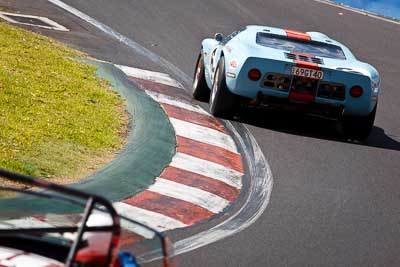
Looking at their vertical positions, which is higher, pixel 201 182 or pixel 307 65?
pixel 307 65

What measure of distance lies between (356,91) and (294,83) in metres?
0.73

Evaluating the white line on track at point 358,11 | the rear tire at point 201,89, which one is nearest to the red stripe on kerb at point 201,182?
the rear tire at point 201,89

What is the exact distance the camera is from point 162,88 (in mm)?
14805

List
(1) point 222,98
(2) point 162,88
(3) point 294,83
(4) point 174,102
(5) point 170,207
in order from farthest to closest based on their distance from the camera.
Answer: (2) point 162,88 → (4) point 174,102 → (1) point 222,98 → (3) point 294,83 → (5) point 170,207

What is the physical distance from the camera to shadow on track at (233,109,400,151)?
1352 cm

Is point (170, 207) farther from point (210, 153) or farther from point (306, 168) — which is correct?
point (306, 168)

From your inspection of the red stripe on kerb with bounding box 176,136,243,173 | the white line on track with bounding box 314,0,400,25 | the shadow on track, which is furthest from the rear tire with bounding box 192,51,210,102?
the white line on track with bounding box 314,0,400,25

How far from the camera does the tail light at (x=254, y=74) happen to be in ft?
42.5

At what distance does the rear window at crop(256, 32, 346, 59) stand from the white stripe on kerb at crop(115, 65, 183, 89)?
1.83 m

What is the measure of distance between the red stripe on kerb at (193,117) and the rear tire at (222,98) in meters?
0.13

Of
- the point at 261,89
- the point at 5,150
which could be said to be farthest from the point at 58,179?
the point at 261,89

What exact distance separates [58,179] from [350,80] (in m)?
4.65

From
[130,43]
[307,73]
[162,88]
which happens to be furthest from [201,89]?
[130,43]

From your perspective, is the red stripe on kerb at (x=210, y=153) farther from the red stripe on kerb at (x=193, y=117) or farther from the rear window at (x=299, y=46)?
the rear window at (x=299, y=46)
